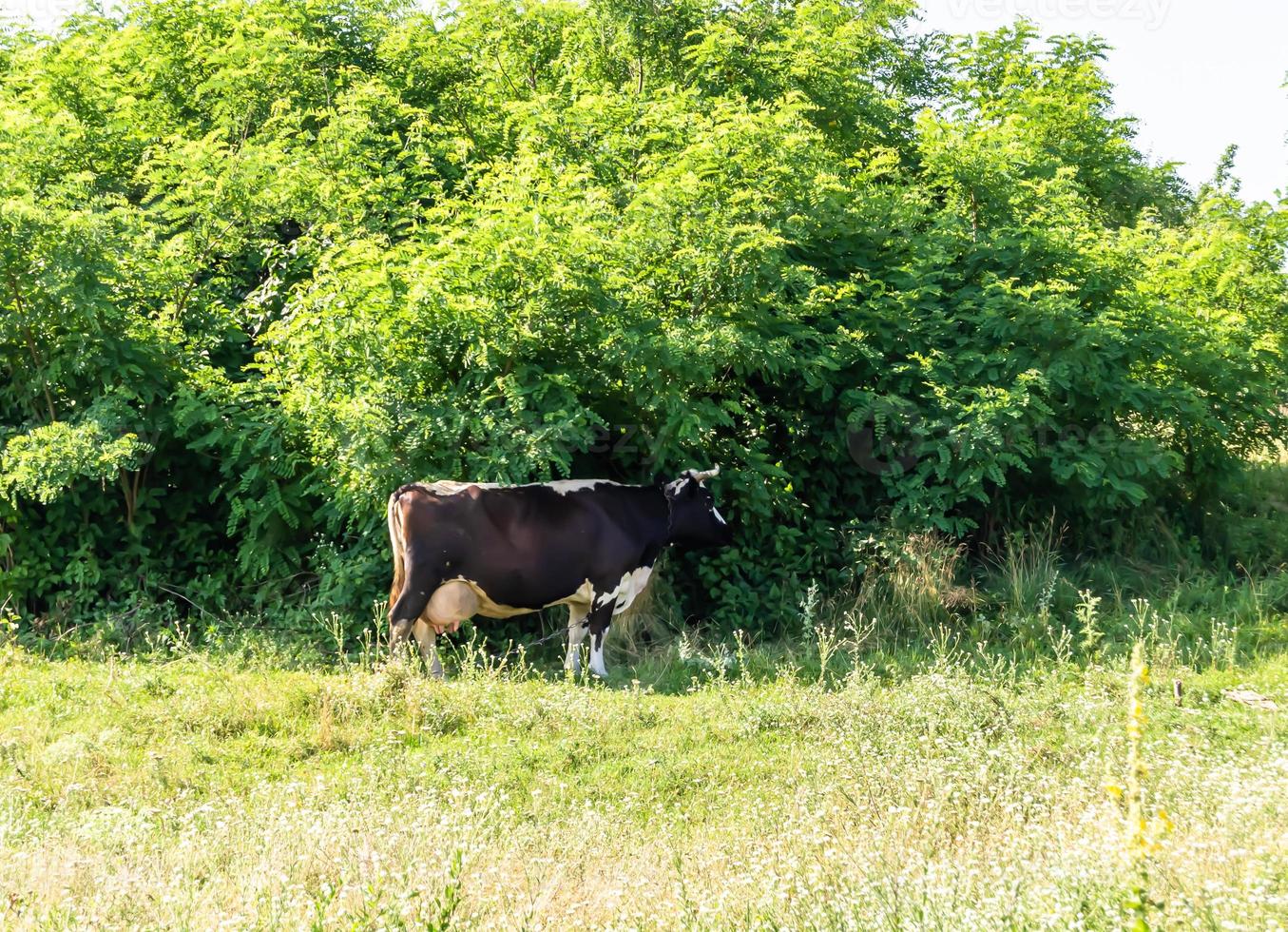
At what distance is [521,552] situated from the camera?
35.0 feet

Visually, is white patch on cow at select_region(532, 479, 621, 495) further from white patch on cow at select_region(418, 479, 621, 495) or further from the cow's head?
the cow's head

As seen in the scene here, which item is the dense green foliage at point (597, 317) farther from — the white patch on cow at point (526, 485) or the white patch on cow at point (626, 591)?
the white patch on cow at point (626, 591)

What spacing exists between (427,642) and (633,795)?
11.5 feet

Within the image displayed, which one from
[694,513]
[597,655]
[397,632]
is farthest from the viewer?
[694,513]

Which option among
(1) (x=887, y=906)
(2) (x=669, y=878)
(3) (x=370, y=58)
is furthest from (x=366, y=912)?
(3) (x=370, y=58)

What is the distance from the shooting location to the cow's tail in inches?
414

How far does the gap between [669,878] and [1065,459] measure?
26.6 ft

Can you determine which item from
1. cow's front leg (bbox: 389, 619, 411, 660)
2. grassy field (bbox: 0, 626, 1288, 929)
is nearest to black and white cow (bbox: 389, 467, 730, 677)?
cow's front leg (bbox: 389, 619, 411, 660)

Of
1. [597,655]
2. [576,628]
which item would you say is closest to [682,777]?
[597,655]

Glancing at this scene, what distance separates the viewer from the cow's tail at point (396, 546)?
10.5 meters

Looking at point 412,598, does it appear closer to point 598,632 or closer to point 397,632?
point 397,632

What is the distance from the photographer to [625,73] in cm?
1599

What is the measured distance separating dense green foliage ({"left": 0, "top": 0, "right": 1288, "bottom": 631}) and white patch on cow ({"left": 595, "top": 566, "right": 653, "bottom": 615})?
1094 mm

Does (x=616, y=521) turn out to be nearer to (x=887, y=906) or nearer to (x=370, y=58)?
(x=887, y=906)
